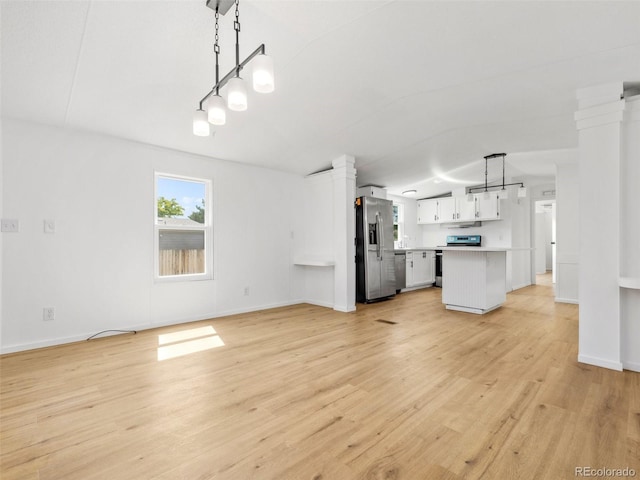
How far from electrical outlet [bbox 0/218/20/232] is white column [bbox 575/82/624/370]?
5.44 m

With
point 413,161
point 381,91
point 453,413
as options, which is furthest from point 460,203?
point 453,413

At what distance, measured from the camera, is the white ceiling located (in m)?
2.07

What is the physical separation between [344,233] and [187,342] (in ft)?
8.79

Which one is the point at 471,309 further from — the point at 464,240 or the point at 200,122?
the point at 200,122

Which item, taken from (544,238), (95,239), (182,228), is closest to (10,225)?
(95,239)

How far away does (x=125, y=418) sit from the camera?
1.85m

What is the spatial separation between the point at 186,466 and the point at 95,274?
2917 millimetres

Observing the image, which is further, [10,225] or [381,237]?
[381,237]

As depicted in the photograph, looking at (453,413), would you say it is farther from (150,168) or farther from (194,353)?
(150,168)

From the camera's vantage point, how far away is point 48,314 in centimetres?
318

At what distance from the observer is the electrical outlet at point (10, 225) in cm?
296

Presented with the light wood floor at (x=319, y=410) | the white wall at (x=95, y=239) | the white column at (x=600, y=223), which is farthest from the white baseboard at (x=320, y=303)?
the white column at (x=600, y=223)

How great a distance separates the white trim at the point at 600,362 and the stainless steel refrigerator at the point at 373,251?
3.11 m

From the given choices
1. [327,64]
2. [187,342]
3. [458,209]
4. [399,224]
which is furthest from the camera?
[399,224]
